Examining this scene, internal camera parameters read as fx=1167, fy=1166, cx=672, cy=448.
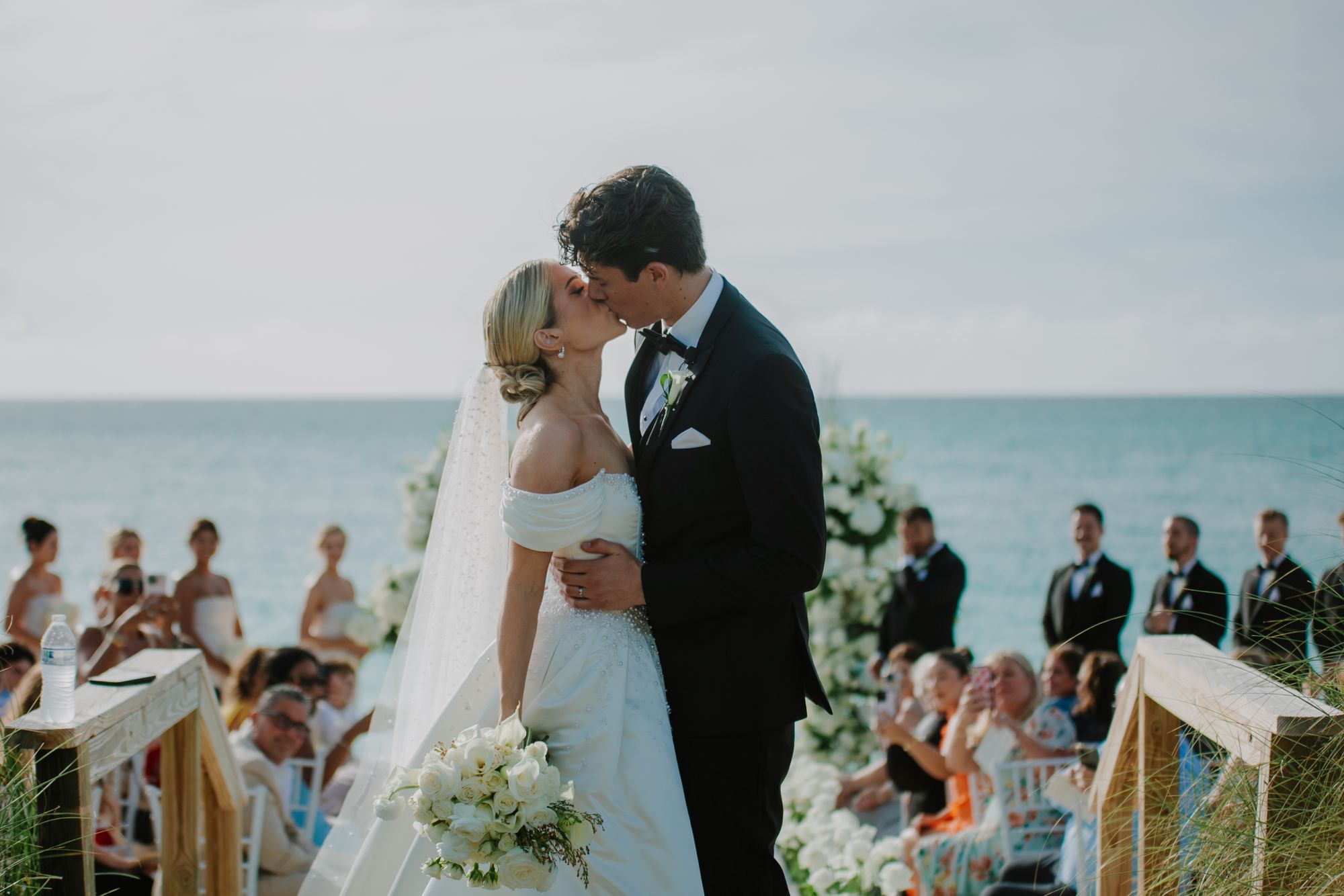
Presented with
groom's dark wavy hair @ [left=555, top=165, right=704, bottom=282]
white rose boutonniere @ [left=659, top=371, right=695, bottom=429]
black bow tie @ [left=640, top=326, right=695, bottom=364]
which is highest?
groom's dark wavy hair @ [left=555, top=165, right=704, bottom=282]

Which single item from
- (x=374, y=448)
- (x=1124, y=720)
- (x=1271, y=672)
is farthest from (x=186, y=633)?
(x=374, y=448)

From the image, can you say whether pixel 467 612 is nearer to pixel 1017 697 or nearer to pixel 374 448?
pixel 1017 697

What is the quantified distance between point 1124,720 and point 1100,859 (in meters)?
0.41

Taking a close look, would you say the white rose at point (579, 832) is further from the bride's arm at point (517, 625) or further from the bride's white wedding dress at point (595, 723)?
the bride's arm at point (517, 625)

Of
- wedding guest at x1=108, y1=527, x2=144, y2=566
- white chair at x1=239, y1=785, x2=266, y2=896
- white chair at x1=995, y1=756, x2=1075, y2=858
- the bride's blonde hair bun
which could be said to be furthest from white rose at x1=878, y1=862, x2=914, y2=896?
wedding guest at x1=108, y1=527, x2=144, y2=566

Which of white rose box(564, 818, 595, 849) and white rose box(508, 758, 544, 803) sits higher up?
white rose box(508, 758, 544, 803)

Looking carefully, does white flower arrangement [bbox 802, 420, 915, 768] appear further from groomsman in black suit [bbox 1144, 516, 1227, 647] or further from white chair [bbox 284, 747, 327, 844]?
white chair [bbox 284, 747, 327, 844]

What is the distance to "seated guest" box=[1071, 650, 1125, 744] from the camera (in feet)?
17.4

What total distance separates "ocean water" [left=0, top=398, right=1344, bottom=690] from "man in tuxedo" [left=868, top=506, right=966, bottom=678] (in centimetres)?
129

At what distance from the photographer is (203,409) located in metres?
99.4

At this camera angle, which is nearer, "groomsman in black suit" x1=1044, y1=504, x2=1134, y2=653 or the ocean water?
"groomsman in black suit" x1=1044, y1=504, x2=1134, y2=653

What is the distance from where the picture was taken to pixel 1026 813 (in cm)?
454

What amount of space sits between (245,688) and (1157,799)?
14.8ft

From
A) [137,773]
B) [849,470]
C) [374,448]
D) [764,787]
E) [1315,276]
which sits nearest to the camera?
[764,787]
